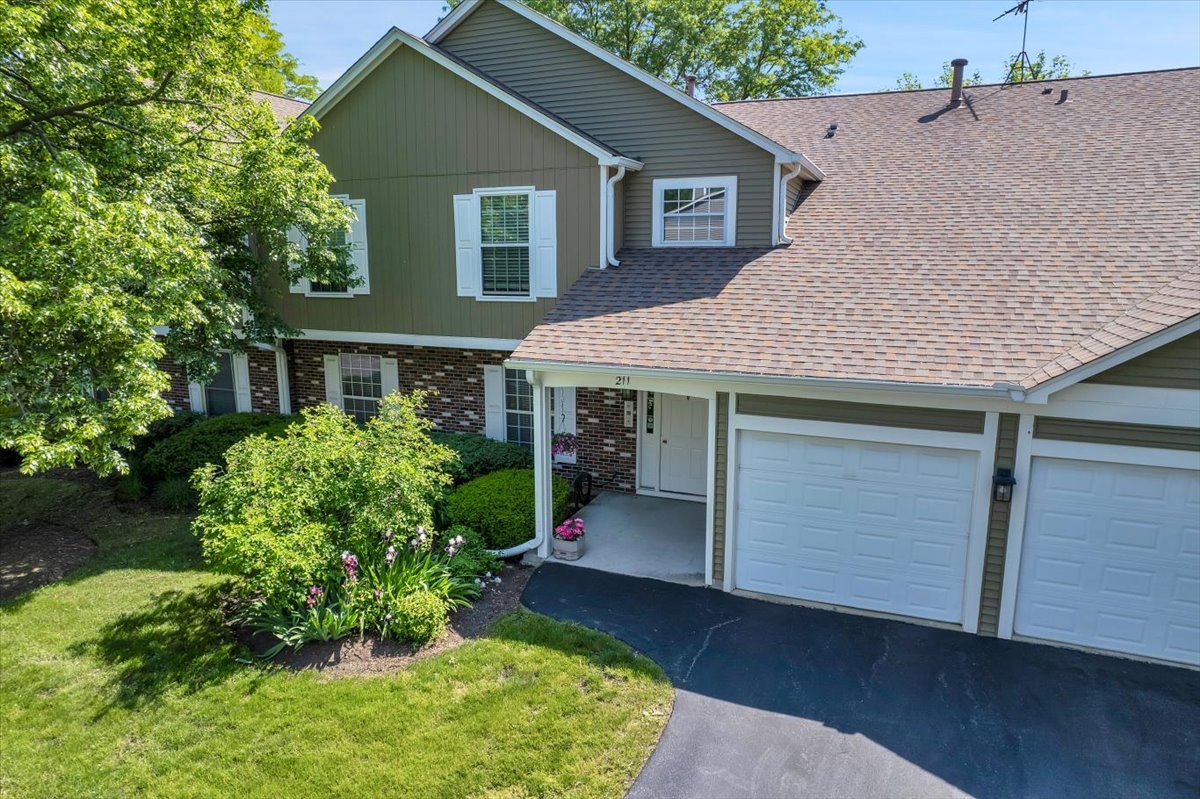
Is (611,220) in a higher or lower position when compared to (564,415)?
higher

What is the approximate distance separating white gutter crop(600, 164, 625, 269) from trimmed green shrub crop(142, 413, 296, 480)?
6.79 meters

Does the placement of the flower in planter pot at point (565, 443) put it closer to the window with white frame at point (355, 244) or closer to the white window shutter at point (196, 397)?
the window with white frame at point (355, 244)

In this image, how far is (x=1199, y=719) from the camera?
6.63 m

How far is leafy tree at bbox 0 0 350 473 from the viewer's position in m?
7.74

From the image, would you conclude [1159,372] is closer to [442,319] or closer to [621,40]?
[442,319]

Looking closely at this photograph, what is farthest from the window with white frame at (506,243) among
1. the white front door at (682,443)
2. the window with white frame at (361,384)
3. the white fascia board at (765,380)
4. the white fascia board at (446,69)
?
the window with white frame at (361,384)

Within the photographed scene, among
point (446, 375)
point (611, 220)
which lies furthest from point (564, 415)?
point (611, 220)

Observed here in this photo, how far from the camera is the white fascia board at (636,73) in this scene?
10.8 meters

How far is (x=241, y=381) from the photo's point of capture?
1584 cm

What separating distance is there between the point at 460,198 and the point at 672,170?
3.61 meters

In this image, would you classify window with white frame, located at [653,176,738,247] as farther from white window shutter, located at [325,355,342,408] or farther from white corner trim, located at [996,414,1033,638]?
white window shutter, located at [325,355,342,408]

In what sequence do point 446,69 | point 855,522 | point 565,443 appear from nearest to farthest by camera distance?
1. point 855,522
2. point 446,69
3. point 565,443

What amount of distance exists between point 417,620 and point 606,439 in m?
5.73

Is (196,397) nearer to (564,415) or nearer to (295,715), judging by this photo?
(564,415)
